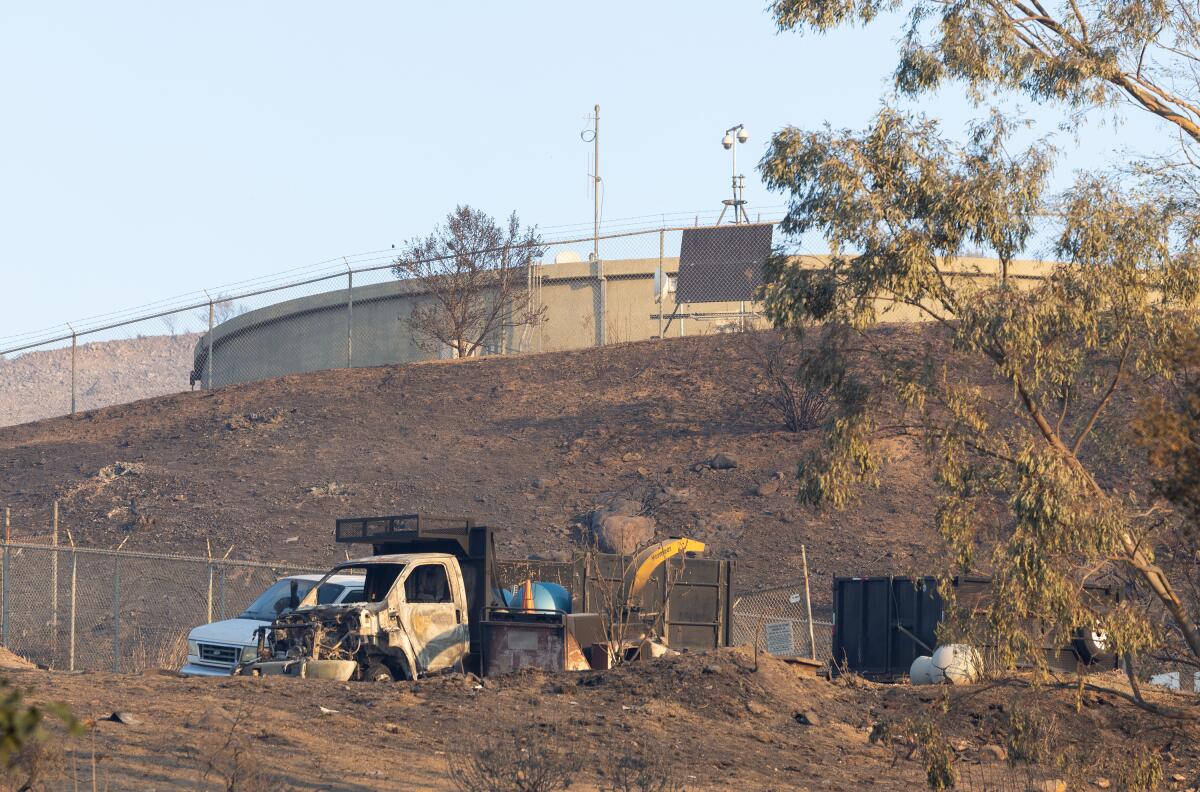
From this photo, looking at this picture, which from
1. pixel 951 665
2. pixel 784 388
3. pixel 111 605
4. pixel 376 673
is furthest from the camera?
pixel 784 388

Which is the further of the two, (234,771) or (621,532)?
(621,532)

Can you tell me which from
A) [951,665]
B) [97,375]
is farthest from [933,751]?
Result: [97,375]

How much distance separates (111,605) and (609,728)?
17974mm

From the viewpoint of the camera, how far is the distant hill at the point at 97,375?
396ft

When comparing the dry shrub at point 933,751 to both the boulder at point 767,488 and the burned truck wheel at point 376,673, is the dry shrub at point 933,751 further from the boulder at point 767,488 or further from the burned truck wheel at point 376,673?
the boulder at point 767,488

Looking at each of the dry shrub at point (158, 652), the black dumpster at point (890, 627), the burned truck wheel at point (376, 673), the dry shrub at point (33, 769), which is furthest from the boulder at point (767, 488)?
the dry shrub at point (33, 769)

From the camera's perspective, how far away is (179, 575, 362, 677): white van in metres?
18.0

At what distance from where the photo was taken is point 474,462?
33.4 metres

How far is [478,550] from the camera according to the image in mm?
18312

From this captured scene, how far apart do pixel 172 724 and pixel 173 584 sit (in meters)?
17.8

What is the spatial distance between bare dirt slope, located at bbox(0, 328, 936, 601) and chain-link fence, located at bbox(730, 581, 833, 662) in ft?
2.67

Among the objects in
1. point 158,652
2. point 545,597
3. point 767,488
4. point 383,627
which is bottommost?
point 158,652

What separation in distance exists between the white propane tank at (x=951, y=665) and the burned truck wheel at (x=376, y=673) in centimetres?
702

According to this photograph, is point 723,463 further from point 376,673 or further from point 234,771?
point 234,771
